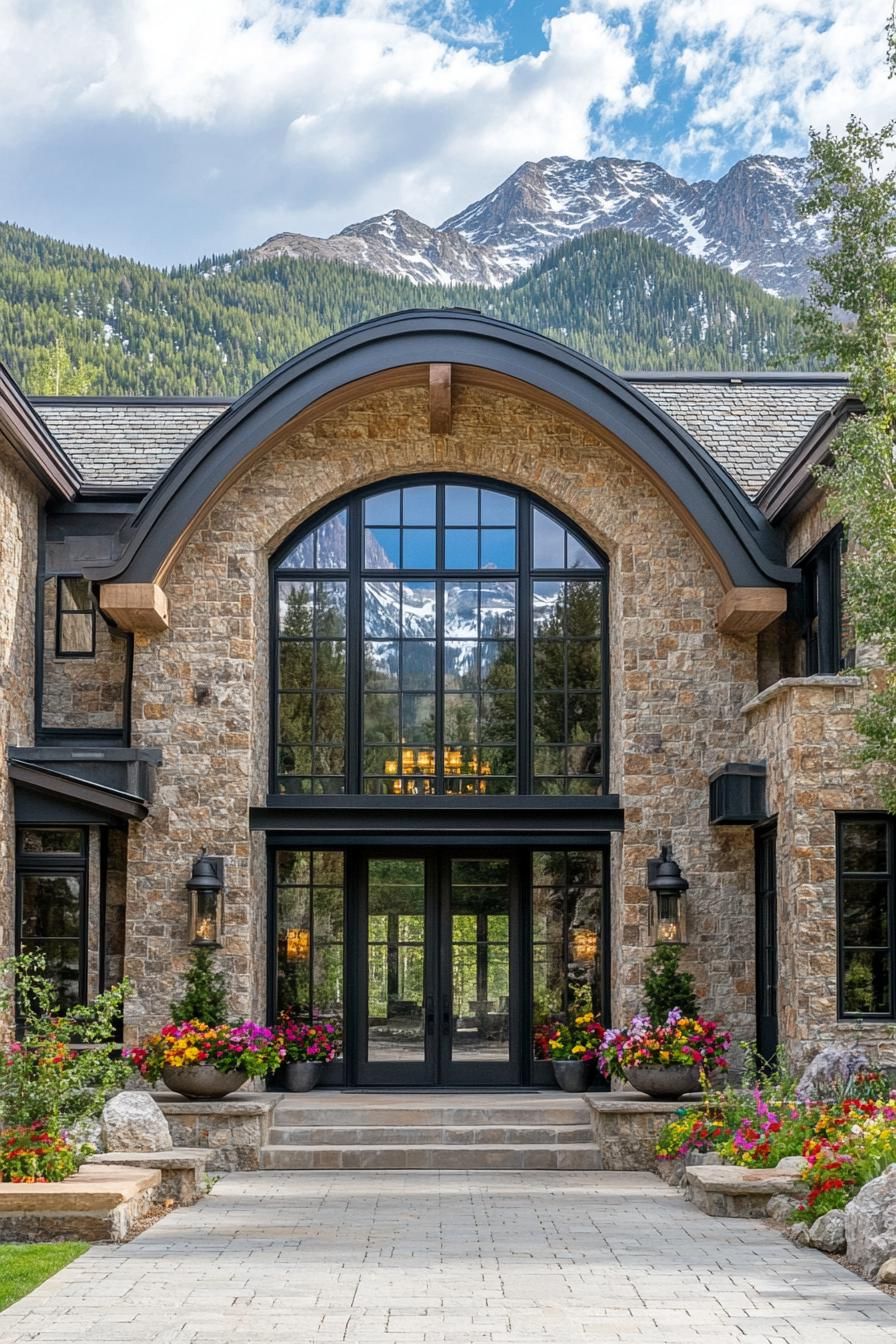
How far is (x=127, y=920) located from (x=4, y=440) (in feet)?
Answer: 14.7

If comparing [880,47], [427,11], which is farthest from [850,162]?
[427,11]

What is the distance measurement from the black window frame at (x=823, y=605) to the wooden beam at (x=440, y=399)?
3595 mm

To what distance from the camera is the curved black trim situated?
49.3ft

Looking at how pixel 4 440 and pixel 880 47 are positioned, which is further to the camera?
pixel 4 440

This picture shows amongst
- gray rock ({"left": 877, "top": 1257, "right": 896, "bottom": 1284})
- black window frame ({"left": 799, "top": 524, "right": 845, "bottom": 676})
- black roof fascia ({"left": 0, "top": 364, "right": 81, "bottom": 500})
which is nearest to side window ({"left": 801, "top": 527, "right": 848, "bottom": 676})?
black window frame ({"left": 799, "top": 524, "right": 845, "bottom": 676})

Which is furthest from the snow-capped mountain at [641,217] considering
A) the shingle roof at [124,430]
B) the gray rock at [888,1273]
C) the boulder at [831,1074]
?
the gray rock at [888,1273]

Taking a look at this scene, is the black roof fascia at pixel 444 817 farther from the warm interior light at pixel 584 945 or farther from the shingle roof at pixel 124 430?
the shingle roof at pixel 124 430

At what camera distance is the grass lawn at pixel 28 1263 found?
7.88m

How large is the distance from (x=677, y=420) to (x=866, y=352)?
6.07 m

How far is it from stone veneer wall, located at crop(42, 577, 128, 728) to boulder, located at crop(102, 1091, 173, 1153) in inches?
183

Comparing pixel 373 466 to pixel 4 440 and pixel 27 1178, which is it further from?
pixel 27 1178

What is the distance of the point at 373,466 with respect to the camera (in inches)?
631

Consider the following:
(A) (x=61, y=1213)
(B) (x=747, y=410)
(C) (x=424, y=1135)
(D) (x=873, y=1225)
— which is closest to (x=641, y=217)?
(B) (x=747, y=410)

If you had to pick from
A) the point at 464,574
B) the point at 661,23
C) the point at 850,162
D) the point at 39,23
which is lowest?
the point at 464,574
